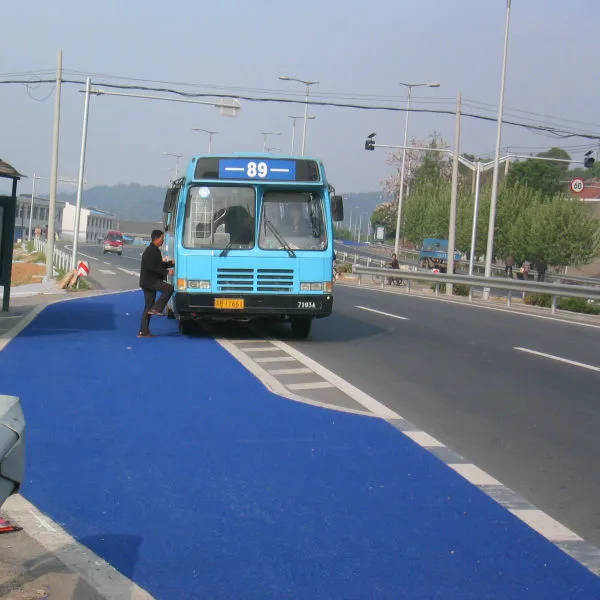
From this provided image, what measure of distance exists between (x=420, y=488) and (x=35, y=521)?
2.52 meters

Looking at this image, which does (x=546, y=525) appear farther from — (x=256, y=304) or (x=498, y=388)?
(x=256, y=304)

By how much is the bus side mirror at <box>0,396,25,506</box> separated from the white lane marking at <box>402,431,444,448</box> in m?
4.81

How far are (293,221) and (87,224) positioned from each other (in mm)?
154607

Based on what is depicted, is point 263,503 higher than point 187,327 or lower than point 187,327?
lower

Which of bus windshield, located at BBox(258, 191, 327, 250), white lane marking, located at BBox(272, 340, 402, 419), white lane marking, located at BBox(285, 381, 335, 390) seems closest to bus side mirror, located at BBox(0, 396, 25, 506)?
white lane marking, located at BBox(272, 340, 402, 419)

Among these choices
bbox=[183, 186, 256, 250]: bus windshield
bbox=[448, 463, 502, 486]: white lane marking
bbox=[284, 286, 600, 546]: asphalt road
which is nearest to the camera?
bbox=[448, 463, 502, 486]: white lane marking

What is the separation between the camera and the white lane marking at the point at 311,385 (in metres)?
11.2

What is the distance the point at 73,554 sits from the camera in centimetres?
506

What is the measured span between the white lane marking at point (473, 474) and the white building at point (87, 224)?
136668 mm

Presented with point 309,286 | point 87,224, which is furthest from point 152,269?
point 87,224

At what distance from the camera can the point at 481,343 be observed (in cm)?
1703

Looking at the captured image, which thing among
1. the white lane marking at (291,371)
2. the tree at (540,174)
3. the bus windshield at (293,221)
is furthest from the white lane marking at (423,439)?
the tree at (540,174)

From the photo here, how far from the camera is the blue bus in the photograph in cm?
1595

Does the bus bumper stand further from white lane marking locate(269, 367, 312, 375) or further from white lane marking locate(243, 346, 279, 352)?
white lane marking locate(269, 367, 312, 375)
